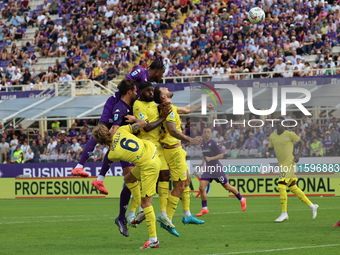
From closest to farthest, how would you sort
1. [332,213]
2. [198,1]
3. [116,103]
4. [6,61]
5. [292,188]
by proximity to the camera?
[116,103]
[292,188]
[332,213]
[198,1]
[6,61]

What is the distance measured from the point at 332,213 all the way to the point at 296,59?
544 inches

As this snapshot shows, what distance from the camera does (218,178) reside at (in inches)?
660

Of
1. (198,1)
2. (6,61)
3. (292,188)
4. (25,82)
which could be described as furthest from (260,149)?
(6,61)

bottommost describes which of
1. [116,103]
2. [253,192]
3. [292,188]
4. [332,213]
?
[253,192]

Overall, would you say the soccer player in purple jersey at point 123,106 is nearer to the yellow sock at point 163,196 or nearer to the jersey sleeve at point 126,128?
the jersey sleeve at point 126,128

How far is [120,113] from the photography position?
36.0ft

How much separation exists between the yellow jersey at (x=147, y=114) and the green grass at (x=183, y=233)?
1742 mm

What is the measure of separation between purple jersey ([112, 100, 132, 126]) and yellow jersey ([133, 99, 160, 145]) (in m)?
0.15

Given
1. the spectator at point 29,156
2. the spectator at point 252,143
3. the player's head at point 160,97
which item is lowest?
the spectator at point 29,156

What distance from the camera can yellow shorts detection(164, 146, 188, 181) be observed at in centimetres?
1211

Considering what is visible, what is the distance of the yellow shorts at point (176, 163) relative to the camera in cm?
1211

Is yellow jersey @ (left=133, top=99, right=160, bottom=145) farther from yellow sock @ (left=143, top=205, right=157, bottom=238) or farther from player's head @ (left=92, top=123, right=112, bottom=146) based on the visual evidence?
yellow sock @ (left=143, top=205, right=157, bottom=238)

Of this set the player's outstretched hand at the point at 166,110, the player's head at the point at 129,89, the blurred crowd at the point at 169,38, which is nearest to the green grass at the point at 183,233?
the player's outstretched hand at the point at 166,110

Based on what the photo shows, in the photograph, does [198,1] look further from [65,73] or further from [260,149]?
[260,149]
